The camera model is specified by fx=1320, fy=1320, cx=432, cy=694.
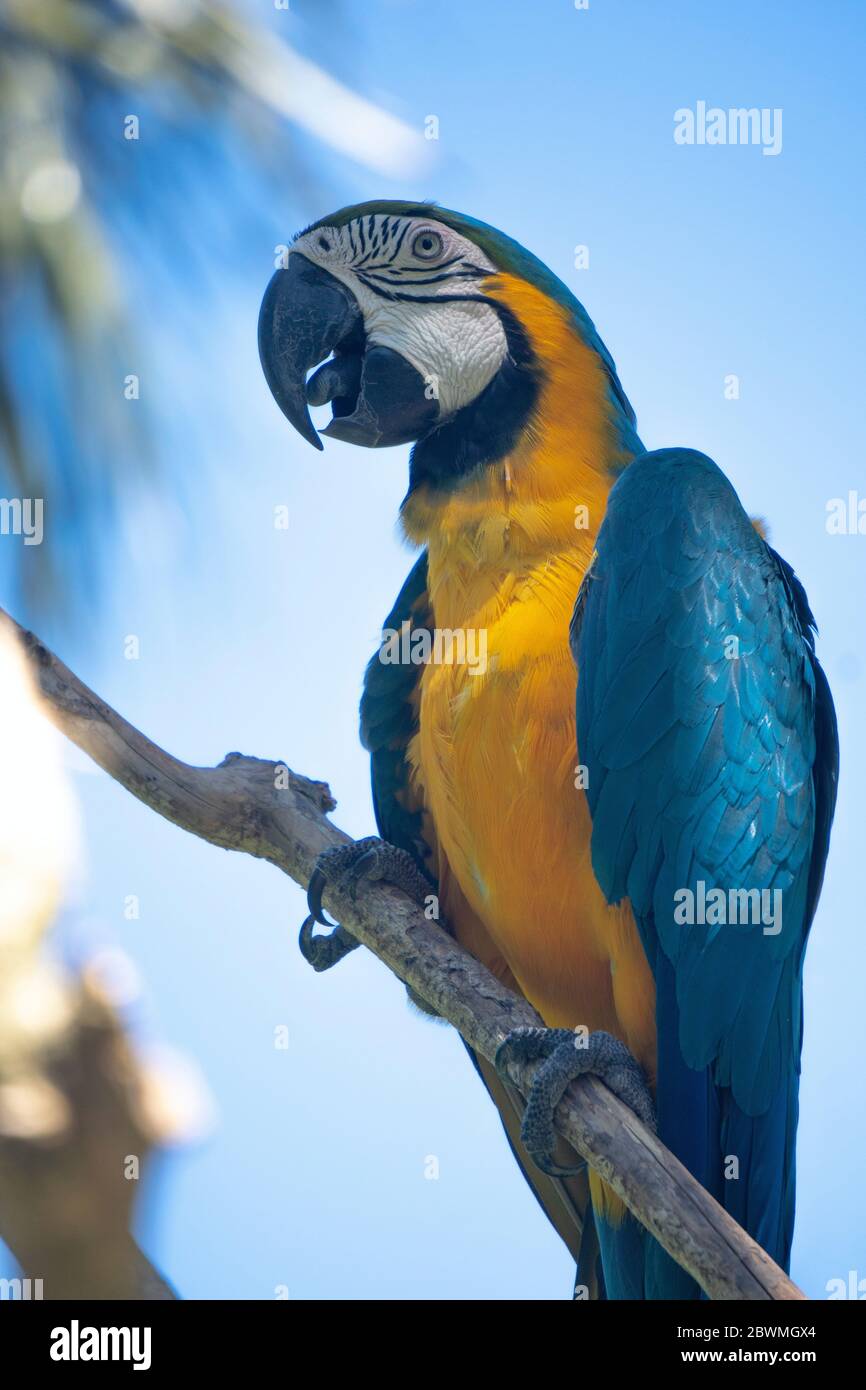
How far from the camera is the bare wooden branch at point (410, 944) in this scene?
75.8 inches

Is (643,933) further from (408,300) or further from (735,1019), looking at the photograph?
(408,300)

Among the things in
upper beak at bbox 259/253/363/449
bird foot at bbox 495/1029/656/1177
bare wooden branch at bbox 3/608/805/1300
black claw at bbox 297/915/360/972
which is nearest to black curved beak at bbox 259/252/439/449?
upper beak at bbox 259/253/363/449

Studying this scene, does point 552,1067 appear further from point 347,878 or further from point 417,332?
point 417,332

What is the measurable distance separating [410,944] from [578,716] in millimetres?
539

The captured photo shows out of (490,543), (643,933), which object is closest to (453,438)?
(490,543)

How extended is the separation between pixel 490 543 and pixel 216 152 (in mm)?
2100

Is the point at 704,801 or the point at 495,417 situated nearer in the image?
the point at 704,801

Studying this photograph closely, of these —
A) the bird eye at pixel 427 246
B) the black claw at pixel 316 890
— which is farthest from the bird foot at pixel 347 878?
the bird eye at pixel 427 246

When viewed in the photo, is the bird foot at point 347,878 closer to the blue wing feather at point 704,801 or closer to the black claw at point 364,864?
the black claw at point 364,864

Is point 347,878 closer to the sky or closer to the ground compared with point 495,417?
closer to the ground

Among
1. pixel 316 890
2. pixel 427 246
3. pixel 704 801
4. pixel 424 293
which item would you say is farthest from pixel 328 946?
pixel 427 246

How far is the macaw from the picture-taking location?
7.94ft

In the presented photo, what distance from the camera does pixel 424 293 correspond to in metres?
2.93
